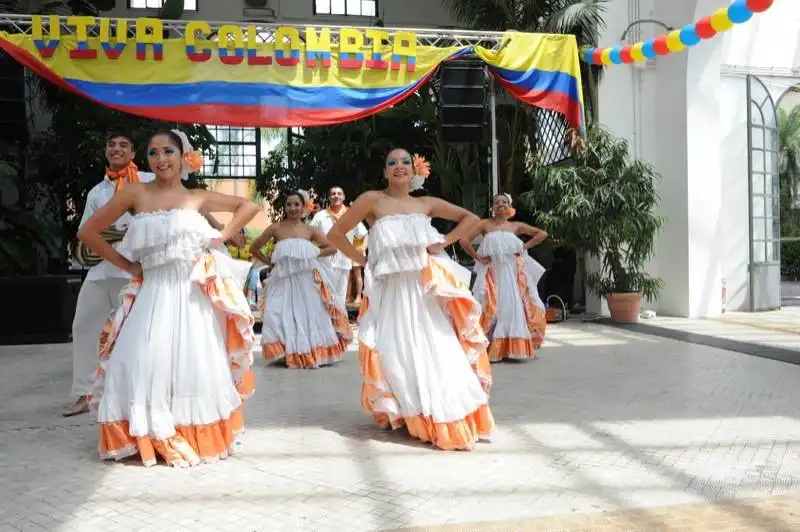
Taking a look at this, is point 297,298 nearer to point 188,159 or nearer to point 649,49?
point 188,159

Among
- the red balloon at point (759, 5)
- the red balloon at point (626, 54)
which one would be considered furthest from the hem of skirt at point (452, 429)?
the red balloon at point (626, 54)

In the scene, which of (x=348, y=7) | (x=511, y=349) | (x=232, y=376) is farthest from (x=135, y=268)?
(x=348, y=7)

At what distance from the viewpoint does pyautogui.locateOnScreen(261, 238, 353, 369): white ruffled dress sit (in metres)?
7.78

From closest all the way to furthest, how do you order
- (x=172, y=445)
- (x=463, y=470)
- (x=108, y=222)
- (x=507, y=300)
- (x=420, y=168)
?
(x=463, y=470), (x=172, y=445), (x=108, y=222), (x=420, y=168), (x=507, y=300)

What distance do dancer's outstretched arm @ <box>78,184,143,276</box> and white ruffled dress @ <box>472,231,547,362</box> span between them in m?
4.64

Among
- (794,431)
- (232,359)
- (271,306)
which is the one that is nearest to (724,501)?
(794,431)

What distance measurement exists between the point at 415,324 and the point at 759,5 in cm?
578

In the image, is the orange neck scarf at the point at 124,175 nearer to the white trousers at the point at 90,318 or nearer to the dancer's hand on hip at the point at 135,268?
the white trousers at the point at 90,318

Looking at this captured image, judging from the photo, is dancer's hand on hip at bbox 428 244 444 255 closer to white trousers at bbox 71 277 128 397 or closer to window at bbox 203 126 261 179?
white trousers at bbox 71 277 128 397

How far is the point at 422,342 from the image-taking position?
4539 mm

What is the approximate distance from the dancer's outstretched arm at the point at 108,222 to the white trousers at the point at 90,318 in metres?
1.17

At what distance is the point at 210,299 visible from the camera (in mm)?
4191

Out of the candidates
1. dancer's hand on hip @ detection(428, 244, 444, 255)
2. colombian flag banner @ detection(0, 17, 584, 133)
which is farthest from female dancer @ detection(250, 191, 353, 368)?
dancer's hand on hip @ detection(428, 244, 444, 255)

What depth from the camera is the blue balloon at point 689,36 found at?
9.30 meters
